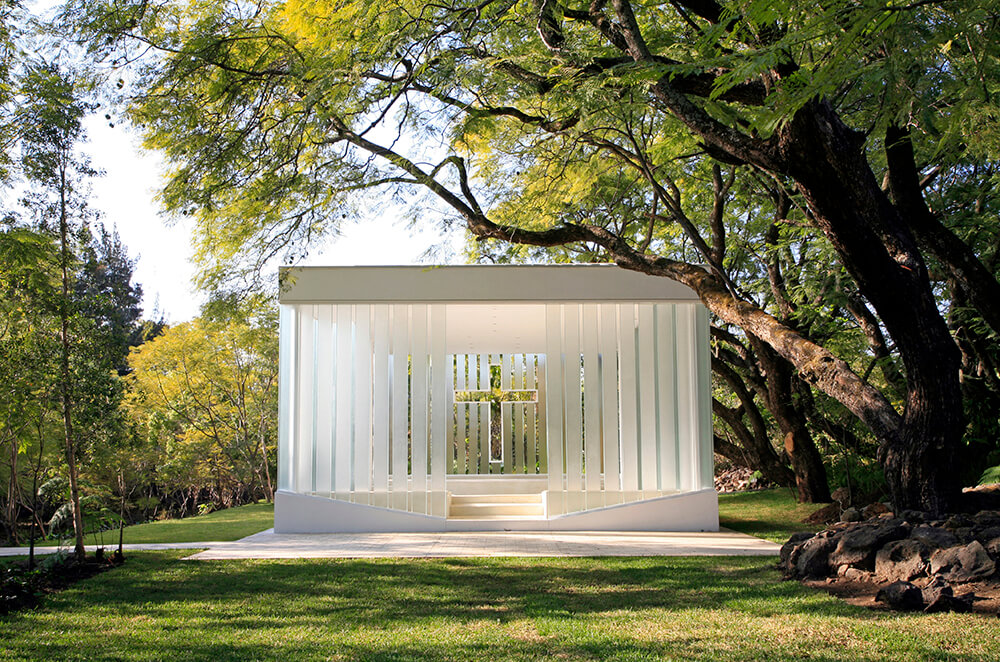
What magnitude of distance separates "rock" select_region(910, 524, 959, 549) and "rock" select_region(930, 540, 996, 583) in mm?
106

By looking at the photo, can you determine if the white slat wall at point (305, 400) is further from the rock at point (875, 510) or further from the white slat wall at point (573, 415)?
the rock at point (875, 510)

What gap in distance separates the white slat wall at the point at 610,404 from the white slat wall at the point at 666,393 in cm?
60

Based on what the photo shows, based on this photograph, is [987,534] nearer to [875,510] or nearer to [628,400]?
[875,510]

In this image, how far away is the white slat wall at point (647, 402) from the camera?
11.0 meters

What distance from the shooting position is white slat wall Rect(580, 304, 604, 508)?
11.0 metres

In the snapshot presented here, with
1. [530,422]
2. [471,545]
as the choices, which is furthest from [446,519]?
[530,422]

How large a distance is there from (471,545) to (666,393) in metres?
3.52

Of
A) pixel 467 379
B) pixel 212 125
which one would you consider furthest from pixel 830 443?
pixel 212 125

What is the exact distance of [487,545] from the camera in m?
9.65

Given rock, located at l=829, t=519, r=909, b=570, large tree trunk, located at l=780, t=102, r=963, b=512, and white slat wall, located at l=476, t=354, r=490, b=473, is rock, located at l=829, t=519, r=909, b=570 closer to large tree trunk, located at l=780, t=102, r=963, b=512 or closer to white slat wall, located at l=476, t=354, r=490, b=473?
large tree trunk, located at l=780, t=102, r=963, b=512

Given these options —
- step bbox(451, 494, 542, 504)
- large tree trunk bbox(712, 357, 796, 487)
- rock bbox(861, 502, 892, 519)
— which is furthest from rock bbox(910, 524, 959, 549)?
large tree trunk bbox(712, 357, 796, 487)

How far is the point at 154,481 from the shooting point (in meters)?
21.2

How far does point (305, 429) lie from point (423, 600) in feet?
16.4

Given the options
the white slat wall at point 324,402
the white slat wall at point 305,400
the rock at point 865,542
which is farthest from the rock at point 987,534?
the white slat wall at point 305,400
